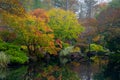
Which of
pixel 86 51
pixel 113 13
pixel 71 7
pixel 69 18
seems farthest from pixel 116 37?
pixel 71 7

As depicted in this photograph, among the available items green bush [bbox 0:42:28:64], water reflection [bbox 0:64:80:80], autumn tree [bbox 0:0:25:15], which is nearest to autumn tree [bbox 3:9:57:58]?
green bush [bbox 0:42:28:64]

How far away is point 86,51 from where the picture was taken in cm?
3556

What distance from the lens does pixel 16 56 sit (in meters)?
27.1

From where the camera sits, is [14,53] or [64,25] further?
[64,25]

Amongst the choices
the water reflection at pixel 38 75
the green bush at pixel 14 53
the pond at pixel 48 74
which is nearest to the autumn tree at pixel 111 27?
the pond at pixel 48 74

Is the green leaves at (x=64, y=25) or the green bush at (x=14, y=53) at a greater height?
the green leaves at (x=64, y=25)

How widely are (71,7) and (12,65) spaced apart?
36.1m

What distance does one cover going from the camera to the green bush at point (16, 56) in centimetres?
2662

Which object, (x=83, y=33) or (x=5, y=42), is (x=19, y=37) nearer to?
(x=5, y=42)

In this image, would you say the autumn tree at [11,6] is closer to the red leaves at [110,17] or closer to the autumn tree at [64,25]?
the red leaves at [110,17]

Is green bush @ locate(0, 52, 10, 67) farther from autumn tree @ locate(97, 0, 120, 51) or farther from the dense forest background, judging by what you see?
autumn tree @ locate(97, 0, 120, 51)

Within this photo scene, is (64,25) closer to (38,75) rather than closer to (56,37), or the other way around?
(56,37)

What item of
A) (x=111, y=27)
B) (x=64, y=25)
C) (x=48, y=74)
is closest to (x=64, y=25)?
(x=64, y=25)

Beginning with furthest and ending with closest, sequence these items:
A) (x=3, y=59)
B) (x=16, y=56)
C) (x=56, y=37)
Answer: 1. (x=56, y=37)
2. (x=16, y=56)
3. (x=3, y=59)
